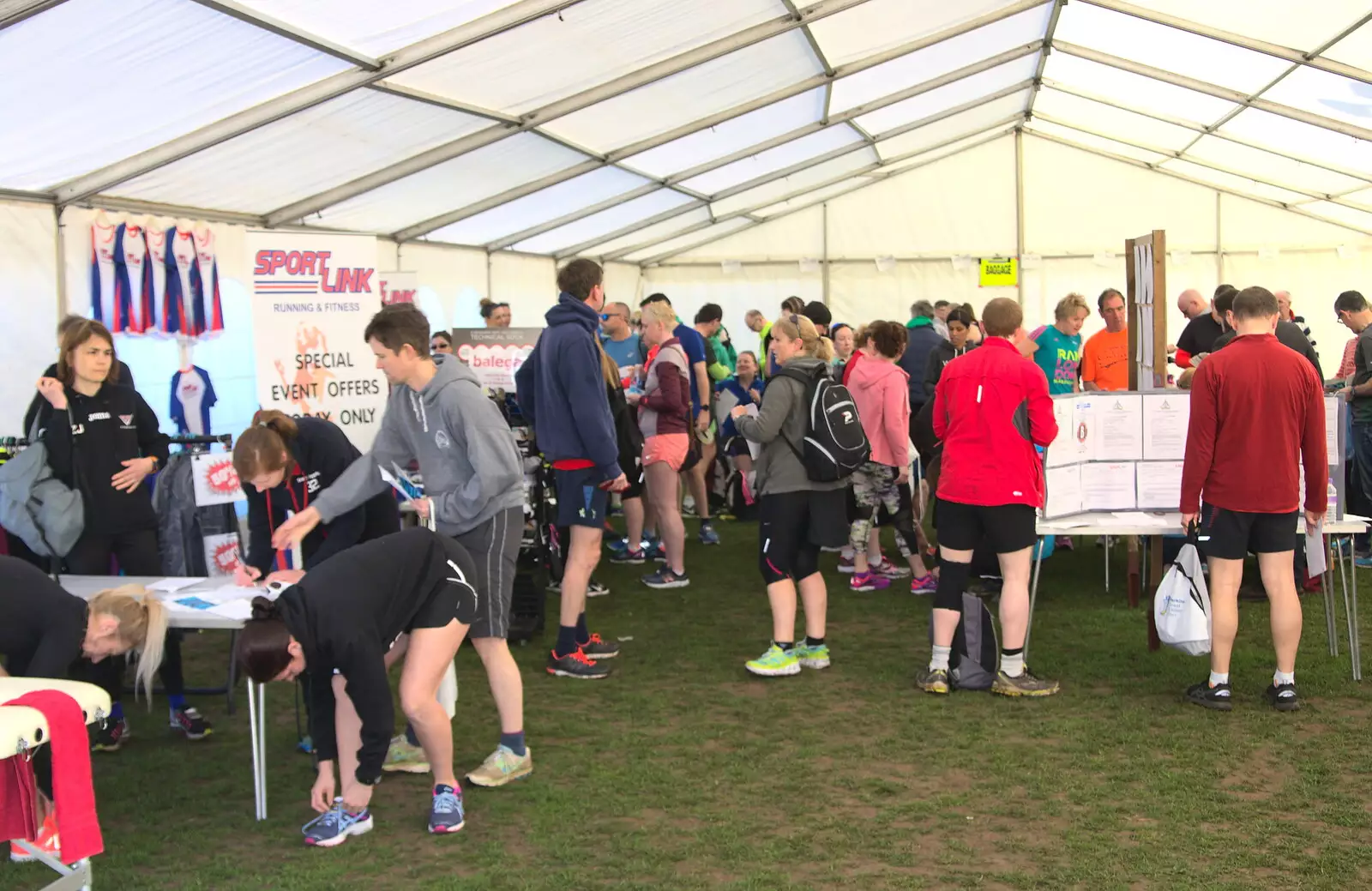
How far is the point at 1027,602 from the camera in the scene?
4.78m

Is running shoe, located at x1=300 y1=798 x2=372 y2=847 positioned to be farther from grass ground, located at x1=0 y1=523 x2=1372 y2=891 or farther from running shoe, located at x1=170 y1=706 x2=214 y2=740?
running shoe, located at x1=170 y1=706 x2=214 y2=740

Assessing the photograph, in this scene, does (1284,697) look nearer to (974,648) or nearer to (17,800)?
(974,648)

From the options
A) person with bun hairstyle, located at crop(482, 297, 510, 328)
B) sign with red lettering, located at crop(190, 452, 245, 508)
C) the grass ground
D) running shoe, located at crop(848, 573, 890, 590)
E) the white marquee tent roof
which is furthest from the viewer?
person with bun hairstyle, located at crop(482, 297, 510, 328)

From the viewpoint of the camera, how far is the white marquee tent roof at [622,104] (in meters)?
5.61

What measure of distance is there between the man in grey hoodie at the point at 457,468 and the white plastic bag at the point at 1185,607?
2.51 metres

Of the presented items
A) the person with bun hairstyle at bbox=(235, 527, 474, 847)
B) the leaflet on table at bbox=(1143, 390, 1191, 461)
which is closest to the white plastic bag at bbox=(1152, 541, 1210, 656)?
the leaflet on table at bbox=(1143, 390, 1191, 461)

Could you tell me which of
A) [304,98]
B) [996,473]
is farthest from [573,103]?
[996,473]

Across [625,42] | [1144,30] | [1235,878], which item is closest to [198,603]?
[1235,878]

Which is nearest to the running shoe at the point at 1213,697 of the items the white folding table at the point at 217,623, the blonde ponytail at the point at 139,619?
the white folding table at the point at 217,623

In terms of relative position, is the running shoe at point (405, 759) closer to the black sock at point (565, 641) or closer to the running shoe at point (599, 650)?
the black sock at point (565, 641)

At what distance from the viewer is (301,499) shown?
12.7 ft

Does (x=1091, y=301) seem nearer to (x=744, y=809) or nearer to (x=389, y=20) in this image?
(x=389, y=20)

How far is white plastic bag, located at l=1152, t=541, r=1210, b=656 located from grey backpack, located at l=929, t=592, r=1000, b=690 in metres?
0.65

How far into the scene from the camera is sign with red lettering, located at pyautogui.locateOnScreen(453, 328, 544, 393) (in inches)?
324
